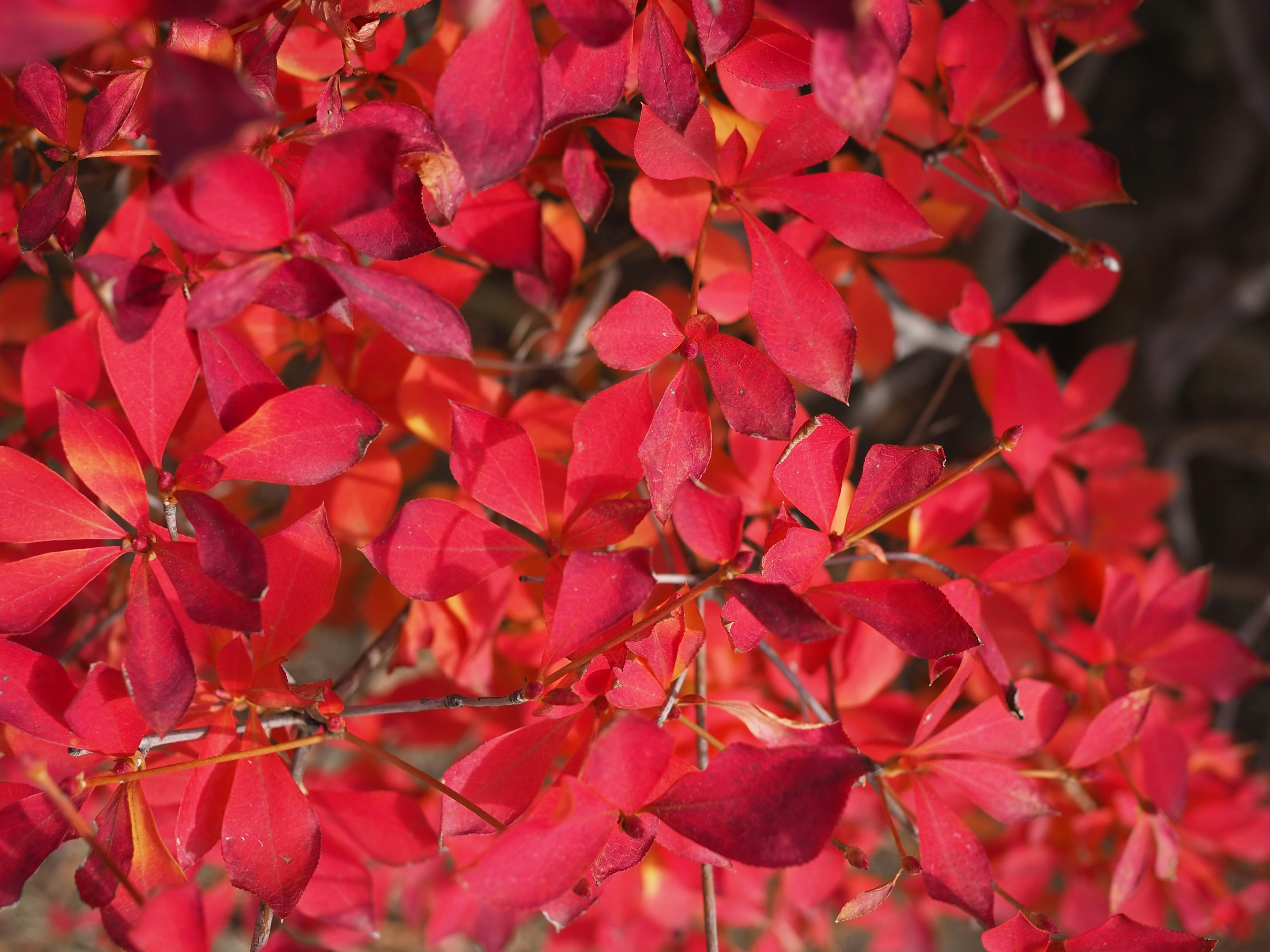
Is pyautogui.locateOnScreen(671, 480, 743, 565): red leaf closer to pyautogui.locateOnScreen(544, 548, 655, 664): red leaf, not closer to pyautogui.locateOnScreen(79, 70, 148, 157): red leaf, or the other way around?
pyautogui.locateOnScreen(544, 548, 655, 664): red leaf

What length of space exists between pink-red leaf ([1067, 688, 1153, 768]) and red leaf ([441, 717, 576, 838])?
0.37m

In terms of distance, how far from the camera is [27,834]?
423 mm

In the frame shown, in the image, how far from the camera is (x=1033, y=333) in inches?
54.6

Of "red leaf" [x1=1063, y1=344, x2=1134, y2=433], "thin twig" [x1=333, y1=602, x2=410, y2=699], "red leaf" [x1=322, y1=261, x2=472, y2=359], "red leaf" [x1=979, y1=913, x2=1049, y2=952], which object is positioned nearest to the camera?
"red leaf" [x1=322, y1=261, x2=472, y2=359]

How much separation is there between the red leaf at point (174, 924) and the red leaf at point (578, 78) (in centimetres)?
51

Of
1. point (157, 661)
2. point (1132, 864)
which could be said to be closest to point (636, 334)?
point (157, 661)

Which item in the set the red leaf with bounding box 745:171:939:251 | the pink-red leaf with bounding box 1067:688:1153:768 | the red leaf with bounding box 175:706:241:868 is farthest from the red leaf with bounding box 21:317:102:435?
the pink-red leaf with bounding box 1067:688:1153:768

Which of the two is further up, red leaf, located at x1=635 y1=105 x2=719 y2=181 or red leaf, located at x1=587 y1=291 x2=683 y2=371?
red leaf, located at x1=635 y1=105 x2=719 y2=181

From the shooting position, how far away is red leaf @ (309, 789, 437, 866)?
528mm

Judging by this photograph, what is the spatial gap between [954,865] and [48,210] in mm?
601

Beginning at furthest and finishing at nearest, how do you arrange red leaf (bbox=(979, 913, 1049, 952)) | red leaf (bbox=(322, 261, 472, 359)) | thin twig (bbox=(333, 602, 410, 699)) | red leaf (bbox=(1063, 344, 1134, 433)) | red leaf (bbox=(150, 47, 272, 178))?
red leaf (bbox=(1063, 344, 1134, 433)), thin twig (bbox=(333, 602, 410, 699)), red leaf (bbox=(979, 913, 1049, 952)), red leaf (bbox=(322, 261, 472, 359)), red leaf (bbox=(150, 47, 272, 178))

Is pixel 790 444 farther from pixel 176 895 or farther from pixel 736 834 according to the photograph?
pixel 176 895

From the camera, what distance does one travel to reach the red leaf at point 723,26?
0.37 metres

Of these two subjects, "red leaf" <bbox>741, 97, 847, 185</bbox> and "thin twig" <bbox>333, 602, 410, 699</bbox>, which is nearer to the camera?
"red leaf" <bbox>741, 97, 847, 185</bbox>
